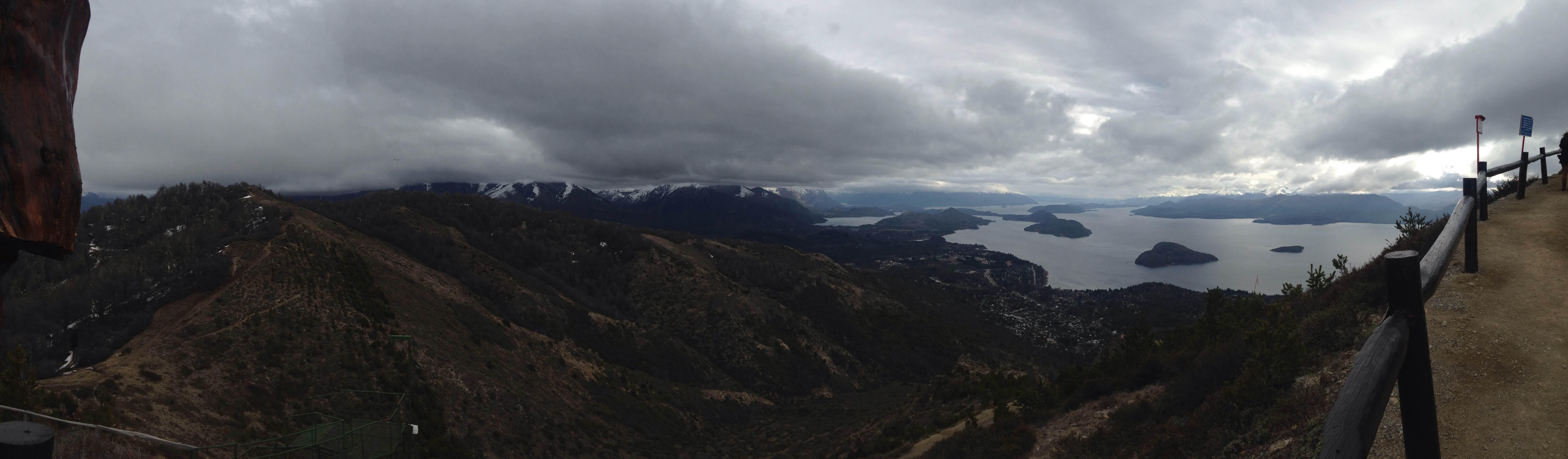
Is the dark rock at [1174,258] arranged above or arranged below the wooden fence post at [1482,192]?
below

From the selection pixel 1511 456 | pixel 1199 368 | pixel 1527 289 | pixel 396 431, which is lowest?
pixel 396 431

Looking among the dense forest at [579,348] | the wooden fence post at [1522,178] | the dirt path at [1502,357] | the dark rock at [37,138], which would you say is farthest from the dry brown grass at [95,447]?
the wooden fence post at [1522,178]

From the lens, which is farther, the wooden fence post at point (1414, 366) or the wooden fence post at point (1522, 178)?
the wooden fence post at point (1522, 178)

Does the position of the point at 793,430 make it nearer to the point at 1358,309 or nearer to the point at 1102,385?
the point at 1102,385

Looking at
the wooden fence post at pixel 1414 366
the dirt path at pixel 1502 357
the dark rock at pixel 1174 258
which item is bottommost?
the dark rock at pixel 1174 258

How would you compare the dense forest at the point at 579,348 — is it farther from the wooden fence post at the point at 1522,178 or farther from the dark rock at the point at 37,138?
the dark rock at the point at 37,138

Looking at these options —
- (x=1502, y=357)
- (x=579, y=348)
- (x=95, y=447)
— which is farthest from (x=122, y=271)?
(x=1502, y=357)

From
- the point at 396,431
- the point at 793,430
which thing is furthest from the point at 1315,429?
the point at 793,430

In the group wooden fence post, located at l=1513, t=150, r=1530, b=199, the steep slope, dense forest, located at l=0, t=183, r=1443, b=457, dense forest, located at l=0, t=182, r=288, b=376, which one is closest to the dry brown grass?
dense forest, located at l=0, t=183, r=1443, b=457
